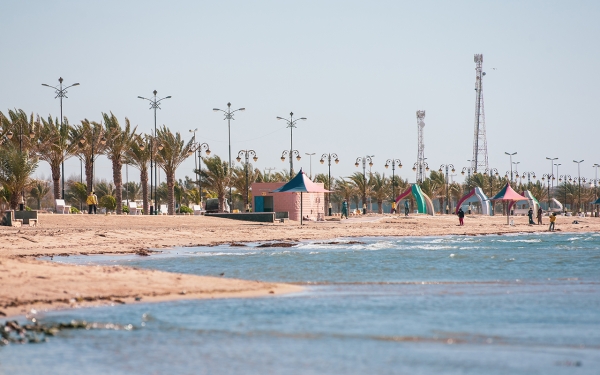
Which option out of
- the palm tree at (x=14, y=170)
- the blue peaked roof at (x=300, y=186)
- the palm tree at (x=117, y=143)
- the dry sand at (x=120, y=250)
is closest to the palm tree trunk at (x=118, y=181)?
the palm tree at (x=117, y=143)

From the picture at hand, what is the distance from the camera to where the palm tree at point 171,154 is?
5575 centimetres

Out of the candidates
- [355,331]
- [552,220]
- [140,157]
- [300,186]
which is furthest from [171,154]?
[355,331]

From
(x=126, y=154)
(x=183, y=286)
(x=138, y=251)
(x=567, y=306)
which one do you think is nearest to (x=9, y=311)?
(x=183, y=286)

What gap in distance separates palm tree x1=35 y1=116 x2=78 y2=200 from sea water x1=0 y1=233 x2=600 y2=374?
1298 inches

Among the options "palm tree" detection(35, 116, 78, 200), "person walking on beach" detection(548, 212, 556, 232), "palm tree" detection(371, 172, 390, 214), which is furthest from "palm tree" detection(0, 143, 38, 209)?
"palm tree" detection(371, 172, 390, 214)

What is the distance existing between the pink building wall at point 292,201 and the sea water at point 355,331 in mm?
36297

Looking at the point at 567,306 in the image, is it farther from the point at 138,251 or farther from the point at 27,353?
the point at 138,251

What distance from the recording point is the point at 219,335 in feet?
32.5

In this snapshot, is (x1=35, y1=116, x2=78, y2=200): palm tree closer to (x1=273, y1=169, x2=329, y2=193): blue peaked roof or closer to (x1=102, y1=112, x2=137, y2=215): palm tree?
(x1=102, y1=112, x2=137, y2=215): palm tree

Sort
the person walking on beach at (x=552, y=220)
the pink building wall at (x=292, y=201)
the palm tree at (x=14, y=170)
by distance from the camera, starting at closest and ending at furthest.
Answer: the palm tree at (x=14, y=170)
the person walking on beach at (x=552, y=220)
the pink building wall at (x=292, y=201)

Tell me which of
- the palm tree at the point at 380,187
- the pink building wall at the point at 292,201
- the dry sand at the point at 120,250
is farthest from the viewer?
the palm tree at the point at 380,187

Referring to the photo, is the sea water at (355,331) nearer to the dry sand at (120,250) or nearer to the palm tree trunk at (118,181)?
the dry sand at (120,250)

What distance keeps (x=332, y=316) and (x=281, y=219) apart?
39.1 metres

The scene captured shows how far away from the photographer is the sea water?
8.17 m
